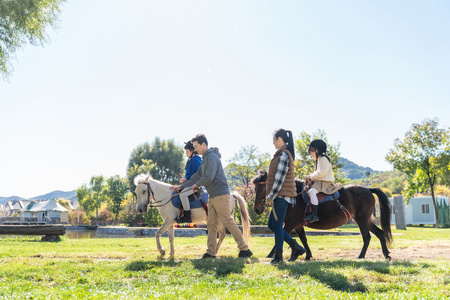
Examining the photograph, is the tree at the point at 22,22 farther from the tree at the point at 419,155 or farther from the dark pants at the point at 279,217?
the tree at the point at 419,155

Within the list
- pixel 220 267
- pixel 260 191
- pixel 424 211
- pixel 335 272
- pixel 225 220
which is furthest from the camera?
pixel 424 211

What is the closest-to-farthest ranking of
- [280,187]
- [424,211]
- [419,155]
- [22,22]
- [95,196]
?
[280,187] → [22,22] → [419,155] → [424,211] → [95,196]

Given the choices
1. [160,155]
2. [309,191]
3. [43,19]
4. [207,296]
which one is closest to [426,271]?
[309,191]

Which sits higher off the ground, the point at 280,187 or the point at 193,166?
the point at 193,166

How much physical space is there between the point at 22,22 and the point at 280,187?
13.2 metres

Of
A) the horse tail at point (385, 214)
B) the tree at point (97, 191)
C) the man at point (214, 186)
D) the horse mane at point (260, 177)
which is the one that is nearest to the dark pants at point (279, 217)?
the man at point (214, 186)

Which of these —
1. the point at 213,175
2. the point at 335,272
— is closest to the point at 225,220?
the point at 213,175

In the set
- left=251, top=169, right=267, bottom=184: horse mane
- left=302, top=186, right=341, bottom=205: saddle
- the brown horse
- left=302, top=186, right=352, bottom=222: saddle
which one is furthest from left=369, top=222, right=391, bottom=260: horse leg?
left=251, top=169, right=267, bottom=184: horse mane

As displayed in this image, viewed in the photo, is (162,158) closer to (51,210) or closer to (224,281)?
(51,210)

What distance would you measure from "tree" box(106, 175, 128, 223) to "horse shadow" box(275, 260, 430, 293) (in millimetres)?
56290

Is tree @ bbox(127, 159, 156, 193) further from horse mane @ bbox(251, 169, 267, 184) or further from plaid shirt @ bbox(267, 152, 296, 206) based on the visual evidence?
plaid shirt @ bbox(267, 152, 296, 206)

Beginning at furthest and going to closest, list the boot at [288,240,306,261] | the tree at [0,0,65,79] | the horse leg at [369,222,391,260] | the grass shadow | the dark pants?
1. the tree at [0,0,65,79]
2. the horse leg at [369,222,391,260]
3. the boot at [288,240,306,261]
4. the dark pants
5. the grass shadow

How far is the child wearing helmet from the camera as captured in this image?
723 cm

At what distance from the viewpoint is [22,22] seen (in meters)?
14.2
